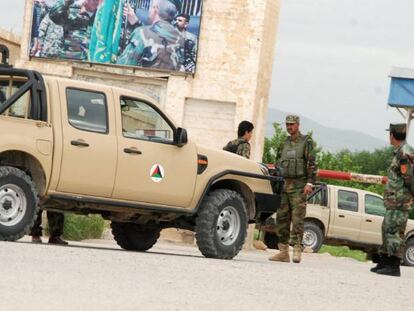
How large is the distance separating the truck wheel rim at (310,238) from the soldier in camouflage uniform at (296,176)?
13.5 metres

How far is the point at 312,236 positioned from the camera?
31766mm

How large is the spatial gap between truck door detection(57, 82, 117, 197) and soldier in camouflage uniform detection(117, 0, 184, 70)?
17009mm

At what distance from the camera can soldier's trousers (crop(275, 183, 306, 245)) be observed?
17922 mm

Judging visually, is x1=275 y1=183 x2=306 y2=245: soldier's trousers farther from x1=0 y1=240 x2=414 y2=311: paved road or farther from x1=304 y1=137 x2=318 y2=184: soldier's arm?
x1=0 y1=240 x2=414 y2=311: paved road

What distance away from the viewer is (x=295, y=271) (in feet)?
49.6

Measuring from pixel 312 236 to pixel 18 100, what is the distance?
681 inches

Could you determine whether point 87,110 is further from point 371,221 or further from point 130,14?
point 371,221

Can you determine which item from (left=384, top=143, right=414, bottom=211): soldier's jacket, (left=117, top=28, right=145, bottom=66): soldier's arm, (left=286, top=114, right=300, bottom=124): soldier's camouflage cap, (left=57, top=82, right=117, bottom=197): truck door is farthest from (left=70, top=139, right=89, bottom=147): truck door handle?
(left=117, top=28, right=145, bottom=66): soldier's arm

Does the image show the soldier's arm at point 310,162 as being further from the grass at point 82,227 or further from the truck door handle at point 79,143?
the grass at point 82,227

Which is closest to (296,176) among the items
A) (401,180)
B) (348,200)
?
(401,180)

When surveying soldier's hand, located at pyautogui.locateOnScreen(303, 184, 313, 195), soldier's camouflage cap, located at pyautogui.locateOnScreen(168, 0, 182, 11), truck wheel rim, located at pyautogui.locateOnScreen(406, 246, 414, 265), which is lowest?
truck wheel rim, located at pyautogui.locateOnScreen(406, 246, 414, 265)

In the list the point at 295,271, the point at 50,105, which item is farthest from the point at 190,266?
the point at 50,105

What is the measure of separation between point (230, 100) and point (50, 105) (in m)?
17.2

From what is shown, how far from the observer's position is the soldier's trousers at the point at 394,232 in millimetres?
16422
